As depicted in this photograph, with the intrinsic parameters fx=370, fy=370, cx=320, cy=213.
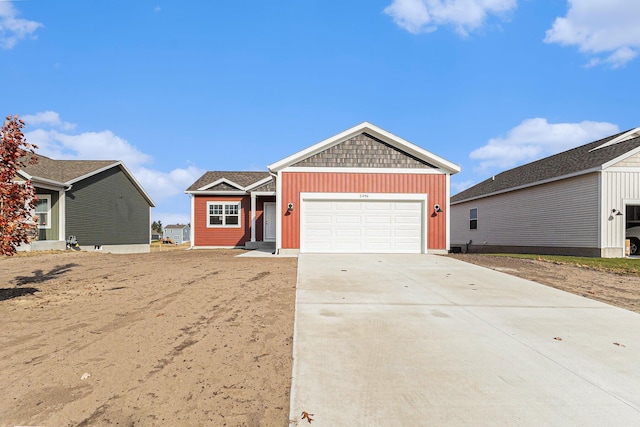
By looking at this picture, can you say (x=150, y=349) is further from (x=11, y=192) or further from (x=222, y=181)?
(x=222, y=181)

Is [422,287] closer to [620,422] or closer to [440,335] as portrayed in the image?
[440,335]

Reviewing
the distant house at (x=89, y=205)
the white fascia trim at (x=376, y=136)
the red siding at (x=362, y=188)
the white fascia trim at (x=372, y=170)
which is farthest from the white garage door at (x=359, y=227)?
the distant house at (x=89, y=205)

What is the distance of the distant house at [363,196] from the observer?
14586 mm

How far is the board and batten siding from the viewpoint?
16047 mm

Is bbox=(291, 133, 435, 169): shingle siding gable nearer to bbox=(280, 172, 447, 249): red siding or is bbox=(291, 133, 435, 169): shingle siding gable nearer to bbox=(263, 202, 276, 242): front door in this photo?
bbox=(280, 172, 447, 249): red siding

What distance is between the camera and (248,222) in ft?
71.5

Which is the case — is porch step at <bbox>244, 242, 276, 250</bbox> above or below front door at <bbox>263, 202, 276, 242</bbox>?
below

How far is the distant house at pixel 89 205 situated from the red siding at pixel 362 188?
9929 millimetres

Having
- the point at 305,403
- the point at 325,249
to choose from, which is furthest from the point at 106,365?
the point at 325,249

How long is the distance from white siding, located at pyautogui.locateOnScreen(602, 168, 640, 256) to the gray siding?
25.0 m

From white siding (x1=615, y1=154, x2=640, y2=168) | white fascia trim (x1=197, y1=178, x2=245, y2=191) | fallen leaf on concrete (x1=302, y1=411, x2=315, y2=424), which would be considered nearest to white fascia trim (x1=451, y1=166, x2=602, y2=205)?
white siding (x1=615, y1=154, x2=640, y2=168)

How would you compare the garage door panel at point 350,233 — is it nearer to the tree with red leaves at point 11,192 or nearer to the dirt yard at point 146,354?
the dirt yard at point 146,354

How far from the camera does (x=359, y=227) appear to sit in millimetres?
14609

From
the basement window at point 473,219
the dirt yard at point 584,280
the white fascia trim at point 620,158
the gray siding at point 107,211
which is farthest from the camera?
the basement window at point 473,219
